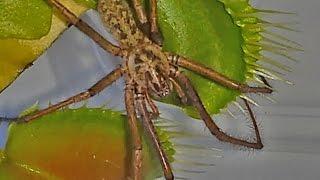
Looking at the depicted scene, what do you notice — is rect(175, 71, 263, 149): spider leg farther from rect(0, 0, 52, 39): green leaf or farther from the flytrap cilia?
rect(0, 0, 52, 39): green leaf

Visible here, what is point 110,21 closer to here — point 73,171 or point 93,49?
point 73,171

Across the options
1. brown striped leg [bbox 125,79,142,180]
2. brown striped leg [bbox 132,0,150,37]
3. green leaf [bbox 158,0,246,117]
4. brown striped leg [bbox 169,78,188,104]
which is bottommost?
brown striped leg [bbox 125,79,142,180]

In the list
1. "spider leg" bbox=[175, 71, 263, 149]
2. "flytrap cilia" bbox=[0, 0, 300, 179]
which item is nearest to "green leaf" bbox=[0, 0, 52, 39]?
"flytrap cilia" bbox=[0, 0, 300, 179]

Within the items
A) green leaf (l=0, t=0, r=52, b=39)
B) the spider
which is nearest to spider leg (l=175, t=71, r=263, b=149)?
the spider

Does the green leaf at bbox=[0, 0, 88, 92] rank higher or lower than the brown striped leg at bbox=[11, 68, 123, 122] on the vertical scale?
higher

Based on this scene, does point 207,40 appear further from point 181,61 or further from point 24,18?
point 24,18
